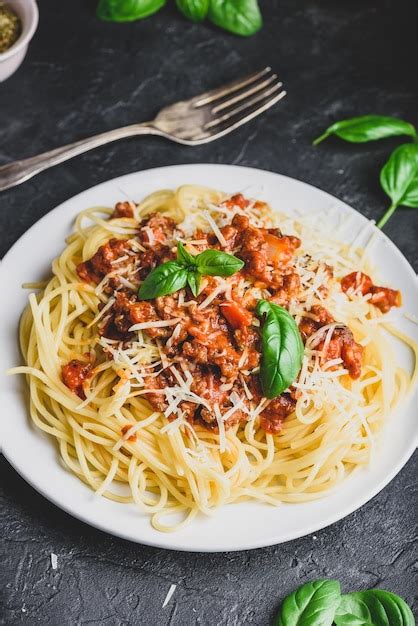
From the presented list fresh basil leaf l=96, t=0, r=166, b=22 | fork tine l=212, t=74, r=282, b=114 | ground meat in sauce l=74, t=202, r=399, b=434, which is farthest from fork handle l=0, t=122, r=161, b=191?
ground meat in sauce l=74, t=202, r=399, b=434

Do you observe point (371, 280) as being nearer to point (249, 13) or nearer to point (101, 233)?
point (101, 233)

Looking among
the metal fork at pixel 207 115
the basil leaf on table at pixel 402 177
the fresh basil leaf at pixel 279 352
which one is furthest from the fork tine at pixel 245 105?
the fresh basil leaf at pixel 279 352

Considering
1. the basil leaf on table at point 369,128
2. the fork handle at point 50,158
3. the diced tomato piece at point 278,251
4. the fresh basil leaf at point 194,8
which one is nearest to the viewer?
the diced tomato piece at point 278,251

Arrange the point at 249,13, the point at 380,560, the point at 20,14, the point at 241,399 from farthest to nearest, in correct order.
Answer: the point at 249,13 < the point at 20,14 < the point at 380,560 < the point at 241,399

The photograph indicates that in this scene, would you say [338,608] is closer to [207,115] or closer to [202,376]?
[202,376]

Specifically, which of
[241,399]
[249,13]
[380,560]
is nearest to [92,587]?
[241,399]

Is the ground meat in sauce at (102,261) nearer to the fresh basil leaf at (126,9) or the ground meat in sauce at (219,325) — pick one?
the ground meat in sauce at (219,325)

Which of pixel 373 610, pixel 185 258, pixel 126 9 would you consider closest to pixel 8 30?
pixel 126 9
